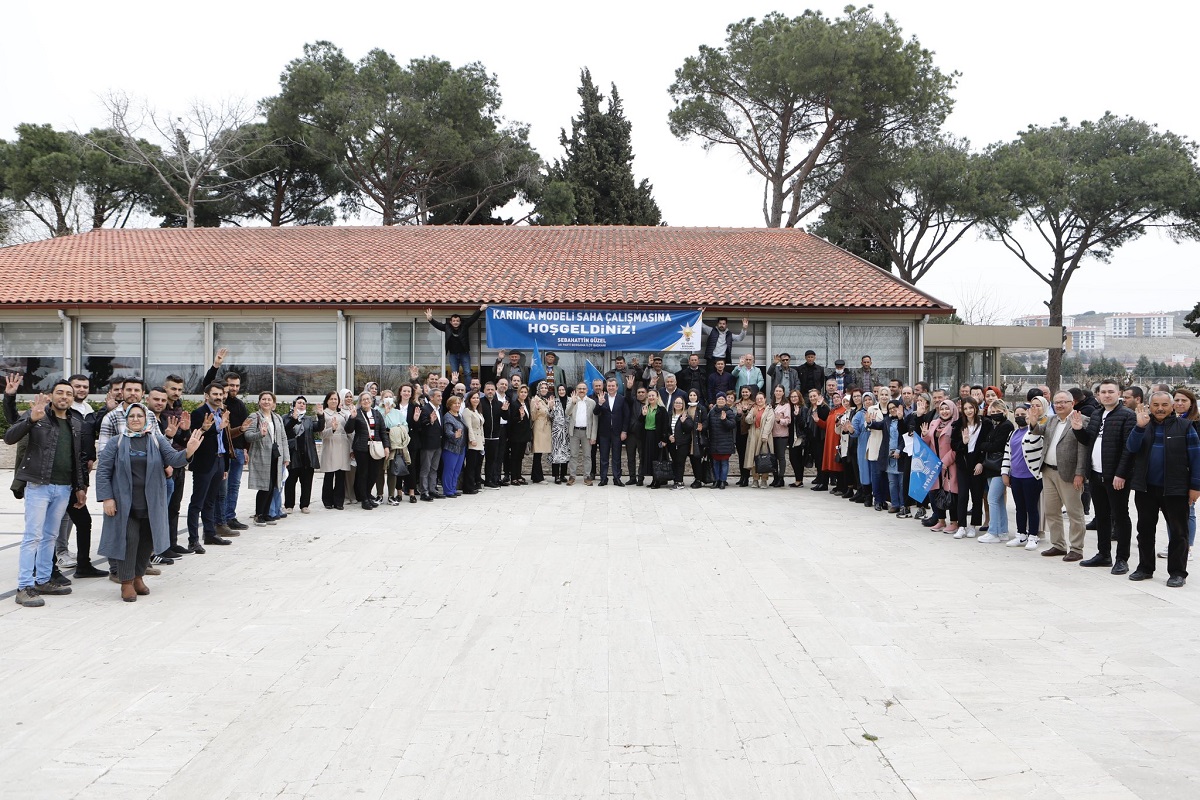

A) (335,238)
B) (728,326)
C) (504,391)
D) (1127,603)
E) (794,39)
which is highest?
(794,39)

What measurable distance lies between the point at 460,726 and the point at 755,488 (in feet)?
35.9

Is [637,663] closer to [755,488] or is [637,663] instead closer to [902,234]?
[755,488]

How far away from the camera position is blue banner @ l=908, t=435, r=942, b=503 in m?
11.2

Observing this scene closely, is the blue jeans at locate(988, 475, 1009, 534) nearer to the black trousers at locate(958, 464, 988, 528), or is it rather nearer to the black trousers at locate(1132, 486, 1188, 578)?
the black trousers at locate(958, 464, 988, 528)

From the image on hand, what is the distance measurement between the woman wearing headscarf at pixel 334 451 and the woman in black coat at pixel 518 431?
3.29 meters

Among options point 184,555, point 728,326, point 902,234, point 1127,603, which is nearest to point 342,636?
point 184,555

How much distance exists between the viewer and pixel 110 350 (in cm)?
1920

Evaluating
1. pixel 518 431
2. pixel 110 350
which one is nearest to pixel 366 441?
pixel 518 431

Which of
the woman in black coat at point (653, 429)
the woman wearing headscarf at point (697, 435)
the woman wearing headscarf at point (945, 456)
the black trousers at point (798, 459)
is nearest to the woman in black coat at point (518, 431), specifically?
the woman in black coat at point (653, 429)

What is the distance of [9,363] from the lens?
760 inches

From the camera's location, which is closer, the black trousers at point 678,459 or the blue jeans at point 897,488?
the blue jeans at point 897,488

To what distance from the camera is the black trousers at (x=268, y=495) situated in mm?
10851

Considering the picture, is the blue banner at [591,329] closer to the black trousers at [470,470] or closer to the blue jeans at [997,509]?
the black trousers at [470,470]

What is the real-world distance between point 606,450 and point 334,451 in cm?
→ 489
